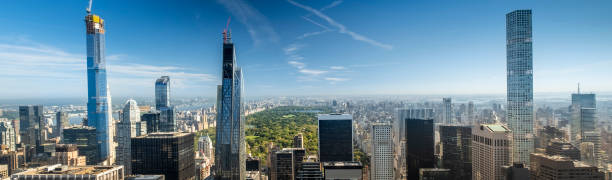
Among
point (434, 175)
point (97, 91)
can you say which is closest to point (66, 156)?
point (97, 91)

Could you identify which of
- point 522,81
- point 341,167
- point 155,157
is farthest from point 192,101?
point 522,81

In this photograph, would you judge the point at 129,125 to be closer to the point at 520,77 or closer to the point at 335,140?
the point at 335,140

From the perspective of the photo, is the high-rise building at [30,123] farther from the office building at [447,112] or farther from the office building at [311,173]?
the office building at [447,112]

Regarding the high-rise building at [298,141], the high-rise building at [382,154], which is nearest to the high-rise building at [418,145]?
the high-rise building at [382,154]

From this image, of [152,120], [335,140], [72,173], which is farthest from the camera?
[152,120]

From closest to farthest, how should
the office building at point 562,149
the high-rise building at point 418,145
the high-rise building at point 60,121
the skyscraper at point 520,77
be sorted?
the office building at point 562,149, the skyscraper at point 520,77, the high-rise building at point 418,145, the high-rise building at point 60,121

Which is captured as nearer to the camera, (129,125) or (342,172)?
(342,172)
